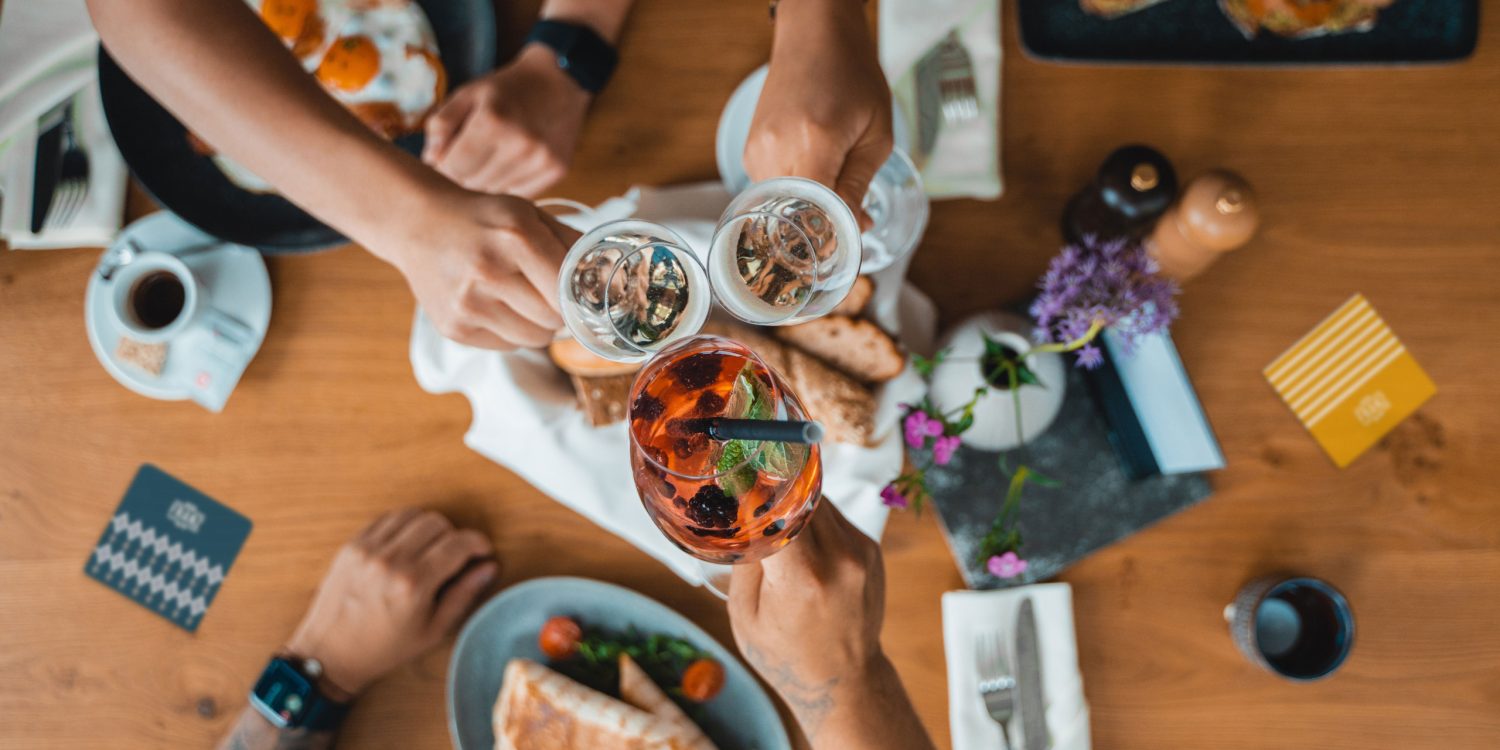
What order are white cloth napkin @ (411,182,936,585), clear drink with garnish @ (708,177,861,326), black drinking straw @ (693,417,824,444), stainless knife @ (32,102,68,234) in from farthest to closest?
1. stainless knife @ (32,102,68,234)
2. white cloth napkin @ (411,182,936,585)
3. clear drink with garnish @ (708,177,861,326)
4. black drinking straw @ (693,417,824,444)

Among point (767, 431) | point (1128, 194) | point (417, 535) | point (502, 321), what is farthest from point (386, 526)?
point (1128, 194)

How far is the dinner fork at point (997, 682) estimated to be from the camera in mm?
1076

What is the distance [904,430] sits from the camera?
1.05 meters

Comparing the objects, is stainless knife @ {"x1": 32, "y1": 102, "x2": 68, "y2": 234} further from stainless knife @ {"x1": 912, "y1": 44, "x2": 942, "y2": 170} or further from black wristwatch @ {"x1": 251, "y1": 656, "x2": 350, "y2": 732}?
stainless knife @ {"x1": 912, "y1": 44, "x2": 942, "y2": 170}

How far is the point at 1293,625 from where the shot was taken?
3.56 feet

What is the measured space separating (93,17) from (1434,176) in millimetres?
1651

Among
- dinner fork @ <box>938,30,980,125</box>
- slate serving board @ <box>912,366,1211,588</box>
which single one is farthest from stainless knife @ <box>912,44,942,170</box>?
slate serving board @ <box>912,366,1211,588</box>

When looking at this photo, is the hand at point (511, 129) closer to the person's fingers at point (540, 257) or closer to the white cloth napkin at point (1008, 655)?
the person's fingers at point (540, 257)

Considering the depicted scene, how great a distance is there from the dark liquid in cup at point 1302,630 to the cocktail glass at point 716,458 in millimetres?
737

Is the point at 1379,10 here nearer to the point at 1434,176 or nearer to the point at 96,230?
the point at 1434,176

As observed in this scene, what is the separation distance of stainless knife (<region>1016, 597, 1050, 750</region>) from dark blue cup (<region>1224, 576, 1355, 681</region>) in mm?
252

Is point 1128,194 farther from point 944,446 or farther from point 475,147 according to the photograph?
point 475,147

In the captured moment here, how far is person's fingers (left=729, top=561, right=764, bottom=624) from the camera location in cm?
84

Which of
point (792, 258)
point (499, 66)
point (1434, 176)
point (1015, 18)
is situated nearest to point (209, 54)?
point (499, 66)
